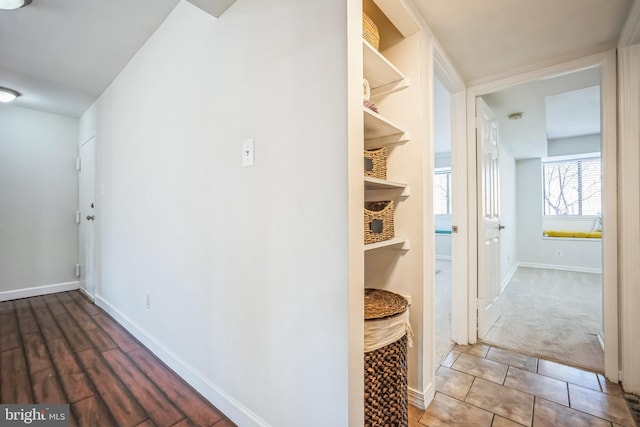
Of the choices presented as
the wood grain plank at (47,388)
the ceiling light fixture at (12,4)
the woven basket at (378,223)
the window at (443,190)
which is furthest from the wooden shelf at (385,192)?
the window at (443,190)

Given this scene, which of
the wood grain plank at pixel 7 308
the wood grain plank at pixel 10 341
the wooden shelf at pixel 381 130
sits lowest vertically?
the wood grain plank at pixel 10 341

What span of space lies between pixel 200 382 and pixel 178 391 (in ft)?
0.49

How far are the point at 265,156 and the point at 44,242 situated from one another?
3.93 m

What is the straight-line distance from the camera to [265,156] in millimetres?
1157

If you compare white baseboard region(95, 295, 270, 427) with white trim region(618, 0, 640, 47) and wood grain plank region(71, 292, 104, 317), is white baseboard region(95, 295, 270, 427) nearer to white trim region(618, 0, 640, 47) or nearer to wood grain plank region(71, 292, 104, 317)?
wood grain plank region(71, 292, 104, 317)

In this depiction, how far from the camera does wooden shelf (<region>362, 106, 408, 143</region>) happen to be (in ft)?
4.09

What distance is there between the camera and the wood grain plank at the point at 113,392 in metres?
1.31

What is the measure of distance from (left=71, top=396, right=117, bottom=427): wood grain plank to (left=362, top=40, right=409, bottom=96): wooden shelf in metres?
2.08

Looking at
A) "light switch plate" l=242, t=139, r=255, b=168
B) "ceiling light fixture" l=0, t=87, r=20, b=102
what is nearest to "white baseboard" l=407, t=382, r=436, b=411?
"light switch plate" l=242, t=139, r=255, b=168

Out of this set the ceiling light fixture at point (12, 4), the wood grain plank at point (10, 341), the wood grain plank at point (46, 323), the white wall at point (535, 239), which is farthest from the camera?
the white wall at point (535, 239)

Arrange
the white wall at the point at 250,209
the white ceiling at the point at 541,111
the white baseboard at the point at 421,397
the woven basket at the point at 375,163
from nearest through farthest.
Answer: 1. the white wall at the point at 250,209
2. the woven basket at the point at 375,163
3. the white baseboard at the point at 421,397
4. the white ceiling at the point at 541,111

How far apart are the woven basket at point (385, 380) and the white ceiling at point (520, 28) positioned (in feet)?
4.91

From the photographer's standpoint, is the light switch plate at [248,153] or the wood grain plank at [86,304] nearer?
the light switch plate at [248,153]

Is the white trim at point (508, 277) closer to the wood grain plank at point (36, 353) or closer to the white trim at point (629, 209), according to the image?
the white trim at point (629, 209)
